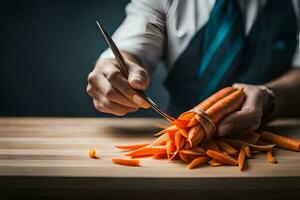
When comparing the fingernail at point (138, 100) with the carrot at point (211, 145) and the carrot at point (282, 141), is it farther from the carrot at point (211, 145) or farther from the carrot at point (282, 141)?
the carrot at point (282, 141)

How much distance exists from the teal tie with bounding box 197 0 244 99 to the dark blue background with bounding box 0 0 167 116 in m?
0.41

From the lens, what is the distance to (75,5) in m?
1.85

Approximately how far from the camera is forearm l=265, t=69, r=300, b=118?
1.32m

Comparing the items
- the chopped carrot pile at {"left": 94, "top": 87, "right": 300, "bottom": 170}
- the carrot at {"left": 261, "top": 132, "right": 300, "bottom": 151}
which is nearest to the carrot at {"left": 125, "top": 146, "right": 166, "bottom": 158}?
the chopped carrot pile at {"left": 94, "top": 87, "right": 300, "bottom": 170}

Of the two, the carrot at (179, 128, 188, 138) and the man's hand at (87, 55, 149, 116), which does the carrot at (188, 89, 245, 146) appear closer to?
the carrot at (179, 128, 188, 138)

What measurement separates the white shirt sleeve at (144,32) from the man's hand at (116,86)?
0.75ft

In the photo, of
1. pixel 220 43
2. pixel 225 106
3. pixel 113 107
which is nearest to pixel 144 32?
pixel 220 43

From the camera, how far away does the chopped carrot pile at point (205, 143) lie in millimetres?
954

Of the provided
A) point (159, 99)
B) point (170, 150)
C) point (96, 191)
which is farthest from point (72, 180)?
point (159, 99)

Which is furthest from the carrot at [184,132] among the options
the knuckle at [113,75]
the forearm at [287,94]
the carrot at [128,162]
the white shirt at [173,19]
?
the white shirt at [173,19]

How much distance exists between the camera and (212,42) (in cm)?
152

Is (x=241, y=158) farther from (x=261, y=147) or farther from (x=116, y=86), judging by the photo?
(x=116, y=86)

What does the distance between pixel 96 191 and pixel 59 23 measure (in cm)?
112

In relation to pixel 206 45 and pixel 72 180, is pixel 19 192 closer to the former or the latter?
pixel 72 180
